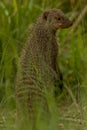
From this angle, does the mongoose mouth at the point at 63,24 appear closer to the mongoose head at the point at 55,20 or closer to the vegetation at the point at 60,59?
the mongoose head at the point at 55,20

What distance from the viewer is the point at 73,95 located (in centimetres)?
409

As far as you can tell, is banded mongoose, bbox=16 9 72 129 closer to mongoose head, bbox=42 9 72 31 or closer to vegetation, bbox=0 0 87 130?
mongoose head, bbox=42 9 72 31

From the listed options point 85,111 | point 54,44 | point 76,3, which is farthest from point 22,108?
point 76,3

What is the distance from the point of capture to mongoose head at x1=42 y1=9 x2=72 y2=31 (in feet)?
14.0

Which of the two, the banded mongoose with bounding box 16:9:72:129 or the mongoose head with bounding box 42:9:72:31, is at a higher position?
the mongoose head with bounding box 42:9:72:31

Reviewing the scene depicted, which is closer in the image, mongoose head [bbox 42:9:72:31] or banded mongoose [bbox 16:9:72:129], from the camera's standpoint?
banded mongoose [bbox 16:9:72:129]

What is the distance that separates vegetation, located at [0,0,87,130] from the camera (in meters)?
3.74

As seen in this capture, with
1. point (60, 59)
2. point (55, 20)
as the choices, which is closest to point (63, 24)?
point (55, 20)

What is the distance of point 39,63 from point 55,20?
560 mm

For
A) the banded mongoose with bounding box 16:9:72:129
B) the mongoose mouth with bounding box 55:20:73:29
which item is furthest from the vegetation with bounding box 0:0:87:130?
the mongoose mouth with bounding box 55:20:73:29

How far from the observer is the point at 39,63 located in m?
3.87

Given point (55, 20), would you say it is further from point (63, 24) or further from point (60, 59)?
point (60, 59)

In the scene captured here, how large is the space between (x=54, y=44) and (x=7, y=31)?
1.92 ft

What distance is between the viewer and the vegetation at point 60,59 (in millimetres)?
3738
